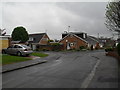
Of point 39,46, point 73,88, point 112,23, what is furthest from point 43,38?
point 73,88

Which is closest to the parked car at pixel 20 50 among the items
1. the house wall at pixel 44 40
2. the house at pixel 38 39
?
the house at pixel 38 39

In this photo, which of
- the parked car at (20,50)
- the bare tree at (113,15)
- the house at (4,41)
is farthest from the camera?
the house at (4,41)

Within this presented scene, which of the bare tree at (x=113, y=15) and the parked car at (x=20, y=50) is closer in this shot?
the bare tree at (x=113, y=15)

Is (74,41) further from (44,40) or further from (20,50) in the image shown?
(20,50)

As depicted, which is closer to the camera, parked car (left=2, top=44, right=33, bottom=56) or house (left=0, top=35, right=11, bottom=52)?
parked car (left=2, top=44, right=33, bottom=56)

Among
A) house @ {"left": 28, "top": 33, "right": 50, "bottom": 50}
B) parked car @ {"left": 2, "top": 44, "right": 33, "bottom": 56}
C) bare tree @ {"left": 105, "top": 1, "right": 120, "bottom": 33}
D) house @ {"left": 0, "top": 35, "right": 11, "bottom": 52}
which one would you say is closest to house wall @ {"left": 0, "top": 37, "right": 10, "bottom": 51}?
house @ {"left": 0, "top": 35, "right": 11, "bottom": 52}

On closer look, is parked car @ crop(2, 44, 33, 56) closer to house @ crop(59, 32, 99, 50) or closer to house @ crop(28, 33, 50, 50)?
house @ crop(59, 32, 99, 50)

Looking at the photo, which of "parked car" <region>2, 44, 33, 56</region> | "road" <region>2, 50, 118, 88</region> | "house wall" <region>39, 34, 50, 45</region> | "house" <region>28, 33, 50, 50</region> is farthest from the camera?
"house wall" <region>39, 34, 50, 45</region>

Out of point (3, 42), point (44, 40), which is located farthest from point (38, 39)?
point (3, 42)

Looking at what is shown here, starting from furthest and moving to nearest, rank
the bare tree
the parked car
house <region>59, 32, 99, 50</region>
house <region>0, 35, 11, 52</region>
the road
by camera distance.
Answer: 1. house <region>59, 32, 99, 50</region>
2. house <region>0, 35, 11, 52</region>
3. the parked car
4. the bare tree
5. the road

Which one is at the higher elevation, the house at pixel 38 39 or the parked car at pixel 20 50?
the house at pixel 38 39

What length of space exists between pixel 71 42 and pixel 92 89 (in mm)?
52889

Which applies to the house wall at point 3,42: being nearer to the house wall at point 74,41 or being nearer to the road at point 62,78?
the road at point 62,78

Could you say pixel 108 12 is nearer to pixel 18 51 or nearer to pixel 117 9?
pixel 117 9
